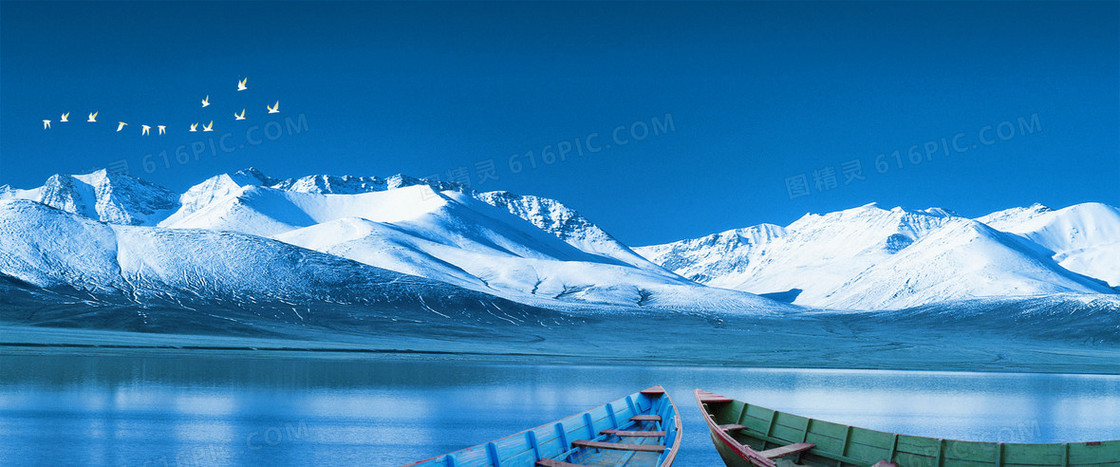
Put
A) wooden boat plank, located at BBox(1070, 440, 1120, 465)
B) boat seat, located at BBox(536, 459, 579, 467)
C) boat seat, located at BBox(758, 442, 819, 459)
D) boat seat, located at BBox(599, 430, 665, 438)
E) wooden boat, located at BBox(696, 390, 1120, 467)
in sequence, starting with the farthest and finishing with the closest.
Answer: boat seat, located at BBox(599, 430, 665, 438)
boat seat, located at BBox(758, 442, 819, 459)
wooden boat, located at BBox(696, 390, 1120, 467)
wooden boat plank, located at BBox(1070, 440, 1120, 465)
boat seat, located at BBox(536, 459, 579, 467)

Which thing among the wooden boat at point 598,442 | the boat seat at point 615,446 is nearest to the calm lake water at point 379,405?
the wooden boat at point 598,442

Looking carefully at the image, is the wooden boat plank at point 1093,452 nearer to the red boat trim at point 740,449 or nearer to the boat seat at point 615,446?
the red boat trim at point 740,449

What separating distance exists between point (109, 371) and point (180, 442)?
29.6m

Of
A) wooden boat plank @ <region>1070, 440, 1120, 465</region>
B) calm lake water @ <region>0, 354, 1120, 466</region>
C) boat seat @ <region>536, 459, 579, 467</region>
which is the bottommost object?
calm lake water @ <region>0, 354, 1120, 466</region>

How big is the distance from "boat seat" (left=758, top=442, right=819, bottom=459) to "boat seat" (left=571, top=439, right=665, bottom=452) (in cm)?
218

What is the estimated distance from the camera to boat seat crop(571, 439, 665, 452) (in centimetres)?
2138

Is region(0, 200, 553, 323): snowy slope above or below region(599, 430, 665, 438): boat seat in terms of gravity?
above

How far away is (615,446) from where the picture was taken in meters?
21.6

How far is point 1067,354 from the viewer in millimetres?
120188

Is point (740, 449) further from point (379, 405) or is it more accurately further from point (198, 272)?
point (198, 272)

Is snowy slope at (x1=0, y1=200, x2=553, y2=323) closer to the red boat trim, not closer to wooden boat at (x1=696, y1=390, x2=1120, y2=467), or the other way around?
wooden boat at (x1=696, y1=390, x2=1120, y2=467)

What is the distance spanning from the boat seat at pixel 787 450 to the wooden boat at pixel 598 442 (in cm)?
187

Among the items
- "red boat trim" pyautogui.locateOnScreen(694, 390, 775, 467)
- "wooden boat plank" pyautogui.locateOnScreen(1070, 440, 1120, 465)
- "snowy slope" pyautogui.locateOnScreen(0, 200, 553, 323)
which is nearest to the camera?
"wooden boat plank" pyautogui.locateOnScreen(1070, 440, 1120, 465)

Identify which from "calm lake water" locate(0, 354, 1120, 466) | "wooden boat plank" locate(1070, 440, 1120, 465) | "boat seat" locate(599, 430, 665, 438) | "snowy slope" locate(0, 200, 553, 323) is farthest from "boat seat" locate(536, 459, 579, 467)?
"snowy slope" locate(0, 200, 553, 323)
